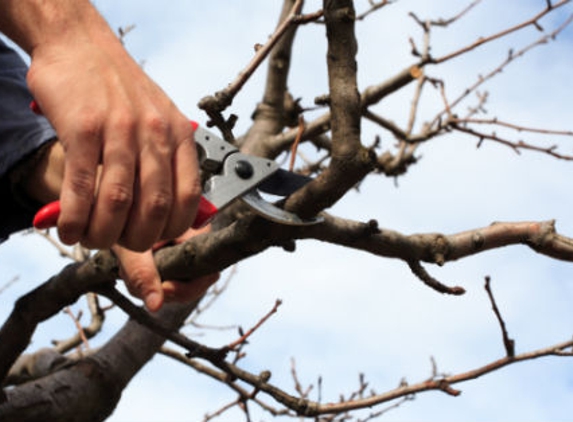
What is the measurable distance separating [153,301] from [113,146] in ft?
3.38

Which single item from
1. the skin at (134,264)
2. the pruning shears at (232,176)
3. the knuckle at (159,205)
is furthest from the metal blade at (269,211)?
the knuckle at (159,205)

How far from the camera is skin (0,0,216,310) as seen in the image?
1133mm

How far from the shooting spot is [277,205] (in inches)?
73.5

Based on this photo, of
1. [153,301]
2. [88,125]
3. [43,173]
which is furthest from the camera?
[153,301]

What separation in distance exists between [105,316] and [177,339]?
70.4 inches

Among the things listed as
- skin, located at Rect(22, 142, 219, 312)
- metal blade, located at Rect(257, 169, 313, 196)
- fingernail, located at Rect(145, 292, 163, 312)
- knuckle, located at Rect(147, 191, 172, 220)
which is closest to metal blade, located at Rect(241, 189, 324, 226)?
metal blade, located at Rect(257, 169, 313, 196)

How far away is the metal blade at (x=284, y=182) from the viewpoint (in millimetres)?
1933

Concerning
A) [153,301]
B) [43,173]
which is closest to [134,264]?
[153,301]

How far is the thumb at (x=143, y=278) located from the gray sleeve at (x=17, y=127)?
523 mm

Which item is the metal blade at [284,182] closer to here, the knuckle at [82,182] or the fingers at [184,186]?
the fingers at [184,186]

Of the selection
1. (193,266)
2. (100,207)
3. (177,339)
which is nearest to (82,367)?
(177,339)

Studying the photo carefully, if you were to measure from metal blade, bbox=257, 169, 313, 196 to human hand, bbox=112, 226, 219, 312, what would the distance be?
393 millimetres

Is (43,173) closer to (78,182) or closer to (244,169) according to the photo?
(244,169)

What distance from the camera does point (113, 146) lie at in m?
1.13
